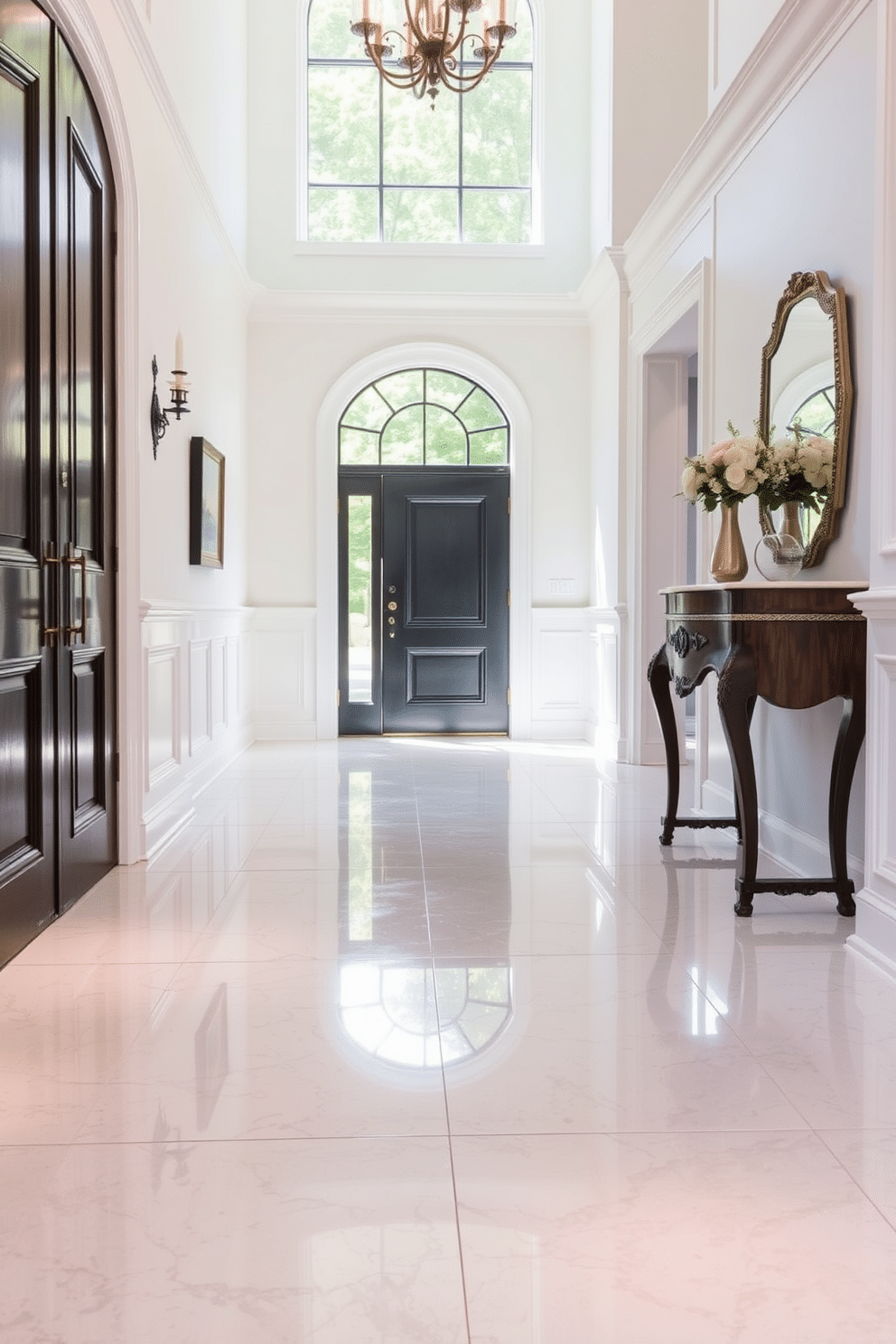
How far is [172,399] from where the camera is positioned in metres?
5.14

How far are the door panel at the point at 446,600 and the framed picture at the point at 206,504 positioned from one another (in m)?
2.06

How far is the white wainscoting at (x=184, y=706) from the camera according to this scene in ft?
15.8

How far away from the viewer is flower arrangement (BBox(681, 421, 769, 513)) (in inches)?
156

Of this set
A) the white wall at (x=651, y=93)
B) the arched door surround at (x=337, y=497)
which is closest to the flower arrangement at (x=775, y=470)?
the white wall at (x=651, y=93)

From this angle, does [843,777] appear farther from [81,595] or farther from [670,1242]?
[81,595]

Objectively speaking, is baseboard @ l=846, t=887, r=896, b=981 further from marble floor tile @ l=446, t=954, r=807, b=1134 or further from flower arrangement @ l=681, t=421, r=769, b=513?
flower arrangement @ l=681, t=421, r=769, b=513

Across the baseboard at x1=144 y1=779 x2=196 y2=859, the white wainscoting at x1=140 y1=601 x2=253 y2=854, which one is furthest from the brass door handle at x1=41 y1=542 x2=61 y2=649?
the baseboard at x1=144 y1=779 x2=196 y2=859

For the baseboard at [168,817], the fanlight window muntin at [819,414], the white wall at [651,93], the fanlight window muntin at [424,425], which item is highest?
the white wall at [651,93]

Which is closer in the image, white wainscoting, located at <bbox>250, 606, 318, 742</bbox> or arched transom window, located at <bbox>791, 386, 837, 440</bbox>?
arched transom window, located at <bbox>791, 386, 837, 440</bbox>

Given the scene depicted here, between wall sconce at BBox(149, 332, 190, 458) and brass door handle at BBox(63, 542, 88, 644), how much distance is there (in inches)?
45.4

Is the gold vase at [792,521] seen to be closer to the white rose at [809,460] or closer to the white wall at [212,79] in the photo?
the white rose at [809,460]

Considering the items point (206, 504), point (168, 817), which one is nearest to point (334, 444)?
point (206, 504)

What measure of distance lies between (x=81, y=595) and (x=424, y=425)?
5.42 meters

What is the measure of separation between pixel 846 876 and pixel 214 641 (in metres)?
4.18
